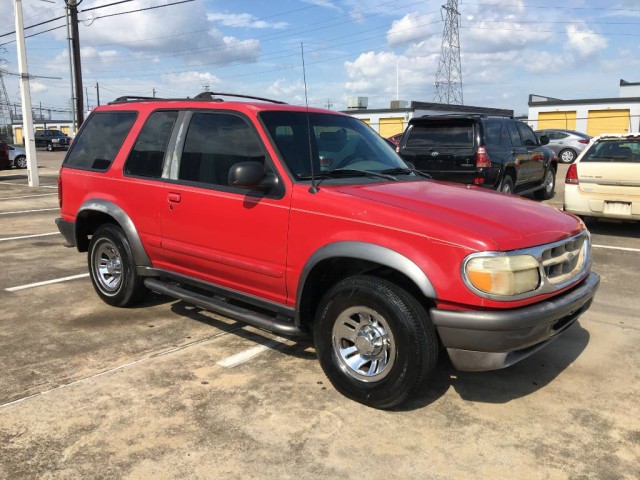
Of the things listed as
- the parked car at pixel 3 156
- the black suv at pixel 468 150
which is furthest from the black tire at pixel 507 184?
the parked car at pixel 3 156

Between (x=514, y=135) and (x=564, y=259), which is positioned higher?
(x=514, y=135)

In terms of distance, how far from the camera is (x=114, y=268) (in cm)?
521

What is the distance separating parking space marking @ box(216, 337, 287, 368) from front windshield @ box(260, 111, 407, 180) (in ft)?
4.65

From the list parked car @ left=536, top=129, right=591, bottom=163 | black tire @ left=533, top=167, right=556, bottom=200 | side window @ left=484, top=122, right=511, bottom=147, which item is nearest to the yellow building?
parked car @ left=536, top=129, right=591, bottom=163

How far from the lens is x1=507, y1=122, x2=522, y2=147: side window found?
10083mm

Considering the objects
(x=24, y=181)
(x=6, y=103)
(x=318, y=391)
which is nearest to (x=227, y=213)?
(x=318, y=391)

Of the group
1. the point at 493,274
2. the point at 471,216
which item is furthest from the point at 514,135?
the point at 493,274

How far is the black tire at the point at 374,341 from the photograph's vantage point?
3.09 metres

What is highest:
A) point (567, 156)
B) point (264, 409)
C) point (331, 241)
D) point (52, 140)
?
point (52, 140)

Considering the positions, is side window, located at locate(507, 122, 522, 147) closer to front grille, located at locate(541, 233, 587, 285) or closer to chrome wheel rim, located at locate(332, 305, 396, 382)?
front grille, located at locate(541, 233, 587, 285)

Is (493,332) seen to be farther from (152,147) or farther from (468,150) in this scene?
(468,150)

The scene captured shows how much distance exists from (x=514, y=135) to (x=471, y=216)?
25.3 ft

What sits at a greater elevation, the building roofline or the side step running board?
the building roofline

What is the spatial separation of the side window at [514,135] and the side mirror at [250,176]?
24.7 ft
